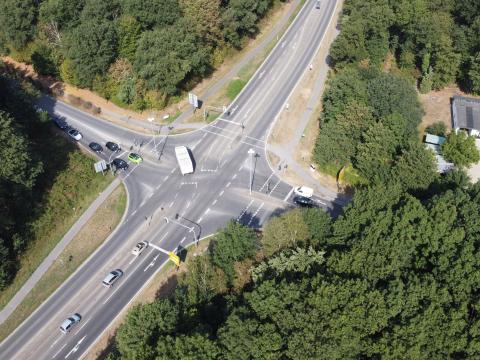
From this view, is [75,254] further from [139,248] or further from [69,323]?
[69,323]

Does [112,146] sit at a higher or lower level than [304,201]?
higher

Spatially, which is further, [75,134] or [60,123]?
[60,123]

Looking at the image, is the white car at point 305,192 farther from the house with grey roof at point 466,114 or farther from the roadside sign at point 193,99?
the house with grey roof at point 466,114

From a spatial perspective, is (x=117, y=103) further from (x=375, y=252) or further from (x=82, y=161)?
(x=375, y=252)

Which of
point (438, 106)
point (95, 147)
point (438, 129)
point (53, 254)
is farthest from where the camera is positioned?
point (438, 106)

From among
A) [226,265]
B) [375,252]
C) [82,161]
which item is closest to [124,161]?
[82,161]

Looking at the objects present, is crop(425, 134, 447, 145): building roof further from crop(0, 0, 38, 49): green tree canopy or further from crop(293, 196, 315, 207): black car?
crop(0, 0, 38, 49): green tree canopy

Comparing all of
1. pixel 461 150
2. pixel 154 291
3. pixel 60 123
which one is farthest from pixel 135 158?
pixel 461 150
